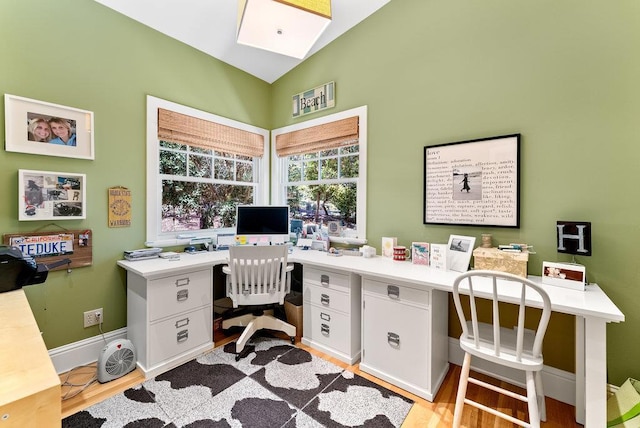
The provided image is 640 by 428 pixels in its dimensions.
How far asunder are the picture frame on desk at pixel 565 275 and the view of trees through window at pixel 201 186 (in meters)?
2.83

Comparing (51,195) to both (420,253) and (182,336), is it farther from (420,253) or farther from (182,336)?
(420,253)

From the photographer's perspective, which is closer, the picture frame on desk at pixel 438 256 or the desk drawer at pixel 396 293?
the desk drawer at pixel 396 293

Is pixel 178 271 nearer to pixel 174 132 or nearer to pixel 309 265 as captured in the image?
Result: pixel 309 265

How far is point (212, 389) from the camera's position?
1.88 m

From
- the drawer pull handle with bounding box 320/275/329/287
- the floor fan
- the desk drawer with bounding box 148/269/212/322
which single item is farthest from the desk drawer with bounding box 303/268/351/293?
the floor fan

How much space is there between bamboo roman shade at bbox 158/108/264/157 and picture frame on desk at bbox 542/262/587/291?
285cm

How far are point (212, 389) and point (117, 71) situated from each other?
2.49 m

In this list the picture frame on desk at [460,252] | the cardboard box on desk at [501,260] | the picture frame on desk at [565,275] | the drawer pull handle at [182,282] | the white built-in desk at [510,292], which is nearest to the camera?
the white built-in desk at [510,292]

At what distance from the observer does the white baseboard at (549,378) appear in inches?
70.3

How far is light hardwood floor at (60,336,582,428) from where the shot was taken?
1.63 metres

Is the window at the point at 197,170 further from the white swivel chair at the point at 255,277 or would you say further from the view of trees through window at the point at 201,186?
the white swivel chair at the point at 255,277

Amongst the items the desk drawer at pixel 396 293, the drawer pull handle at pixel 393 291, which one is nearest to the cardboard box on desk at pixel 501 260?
the desk drawer at pixel 396 293

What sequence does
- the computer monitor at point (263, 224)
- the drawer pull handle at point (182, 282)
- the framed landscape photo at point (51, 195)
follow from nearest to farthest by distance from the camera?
the framed landscape photo at point (51, 195) → the drawer pull handle at point (182, 282) → the computer monitor at point (263, 224)

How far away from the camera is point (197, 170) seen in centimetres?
293
